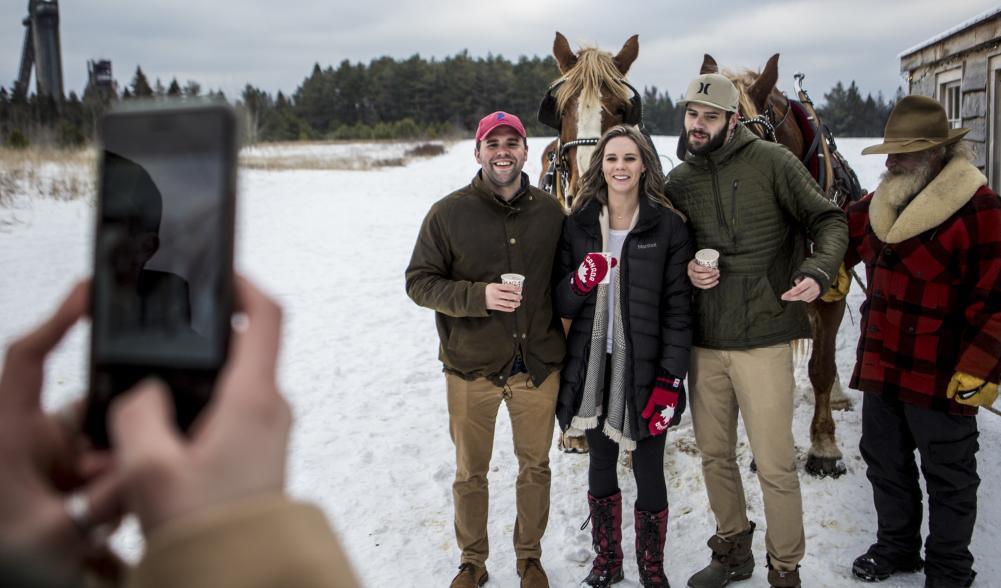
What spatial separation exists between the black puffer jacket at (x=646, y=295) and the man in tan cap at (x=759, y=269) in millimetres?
142

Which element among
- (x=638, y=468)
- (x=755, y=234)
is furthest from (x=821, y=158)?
(x=638, y=468)

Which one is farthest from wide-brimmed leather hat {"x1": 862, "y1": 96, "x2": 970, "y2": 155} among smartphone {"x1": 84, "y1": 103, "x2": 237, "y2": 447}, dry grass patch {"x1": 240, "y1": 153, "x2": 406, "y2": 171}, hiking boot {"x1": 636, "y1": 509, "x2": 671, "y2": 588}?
dry grass patch {"x1": 240, "y1": 153, "x2": 406, "y2": 171}

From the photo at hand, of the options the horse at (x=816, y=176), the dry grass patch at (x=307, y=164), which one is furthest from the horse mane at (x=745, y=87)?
the dry grass patch at (x=307, y=164)

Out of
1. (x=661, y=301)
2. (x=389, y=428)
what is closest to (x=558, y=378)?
(x=661, y=301)

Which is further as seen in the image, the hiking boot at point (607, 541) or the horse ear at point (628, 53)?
the horse ear at point (628, 53)

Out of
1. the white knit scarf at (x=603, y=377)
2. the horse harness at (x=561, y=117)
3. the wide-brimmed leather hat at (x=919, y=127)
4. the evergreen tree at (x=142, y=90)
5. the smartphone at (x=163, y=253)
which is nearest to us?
the smartphone at (x=163, y=253)

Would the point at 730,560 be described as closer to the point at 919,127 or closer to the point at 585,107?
the point at 919,127

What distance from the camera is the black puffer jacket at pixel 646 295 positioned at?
286 cm

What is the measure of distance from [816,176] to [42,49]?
1634 cm

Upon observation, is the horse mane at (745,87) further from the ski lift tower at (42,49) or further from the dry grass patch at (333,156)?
the ski lift tower at (42,49)

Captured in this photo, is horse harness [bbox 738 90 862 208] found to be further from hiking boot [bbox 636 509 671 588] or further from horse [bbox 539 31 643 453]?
hiking boot [bbox 636 509 671 588]

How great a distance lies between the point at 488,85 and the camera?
6500 centimetres

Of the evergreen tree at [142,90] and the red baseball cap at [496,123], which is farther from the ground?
the evergreen tree at [142,90]

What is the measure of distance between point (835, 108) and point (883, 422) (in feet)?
193
